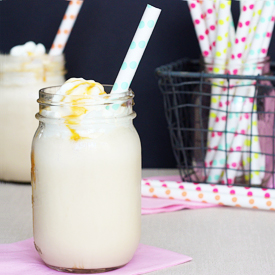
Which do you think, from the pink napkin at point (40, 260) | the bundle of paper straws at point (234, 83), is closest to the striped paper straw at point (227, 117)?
the bundle of paper straws at point (234, 83)

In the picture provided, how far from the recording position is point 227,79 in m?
0.77

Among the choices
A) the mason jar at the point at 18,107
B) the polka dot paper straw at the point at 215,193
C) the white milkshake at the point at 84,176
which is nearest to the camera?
the white milkshake at the point at 84,176

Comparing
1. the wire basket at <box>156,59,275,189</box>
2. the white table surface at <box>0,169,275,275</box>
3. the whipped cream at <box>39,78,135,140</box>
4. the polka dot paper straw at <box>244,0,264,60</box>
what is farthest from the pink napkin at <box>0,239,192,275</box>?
the polka dot paper straw at <box>244,0,264,60</box>

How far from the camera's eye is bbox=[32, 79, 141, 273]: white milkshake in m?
0.47

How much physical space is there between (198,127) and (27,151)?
1.00ft

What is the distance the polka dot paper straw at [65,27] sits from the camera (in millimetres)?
894

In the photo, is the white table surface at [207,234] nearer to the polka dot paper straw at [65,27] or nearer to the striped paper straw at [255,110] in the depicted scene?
the striped paper straw at [255,110]

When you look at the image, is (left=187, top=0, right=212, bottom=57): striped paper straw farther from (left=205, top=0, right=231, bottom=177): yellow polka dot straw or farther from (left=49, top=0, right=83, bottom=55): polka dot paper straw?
(left=49, top=0, right=83, bottom=55): polka dot paper straw

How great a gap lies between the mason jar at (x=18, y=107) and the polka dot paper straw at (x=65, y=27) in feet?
0.10

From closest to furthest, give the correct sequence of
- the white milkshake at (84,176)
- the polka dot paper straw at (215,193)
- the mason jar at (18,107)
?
the white milkshake at (84,176) → the polka dot paper straw at (215,193) → the mason jar at (18,107)

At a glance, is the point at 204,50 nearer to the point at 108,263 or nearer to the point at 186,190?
the point at 186,190

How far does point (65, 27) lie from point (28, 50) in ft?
0.26

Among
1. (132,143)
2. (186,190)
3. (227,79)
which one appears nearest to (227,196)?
(186,190)

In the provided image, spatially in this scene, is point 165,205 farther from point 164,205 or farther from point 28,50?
point 28,50
